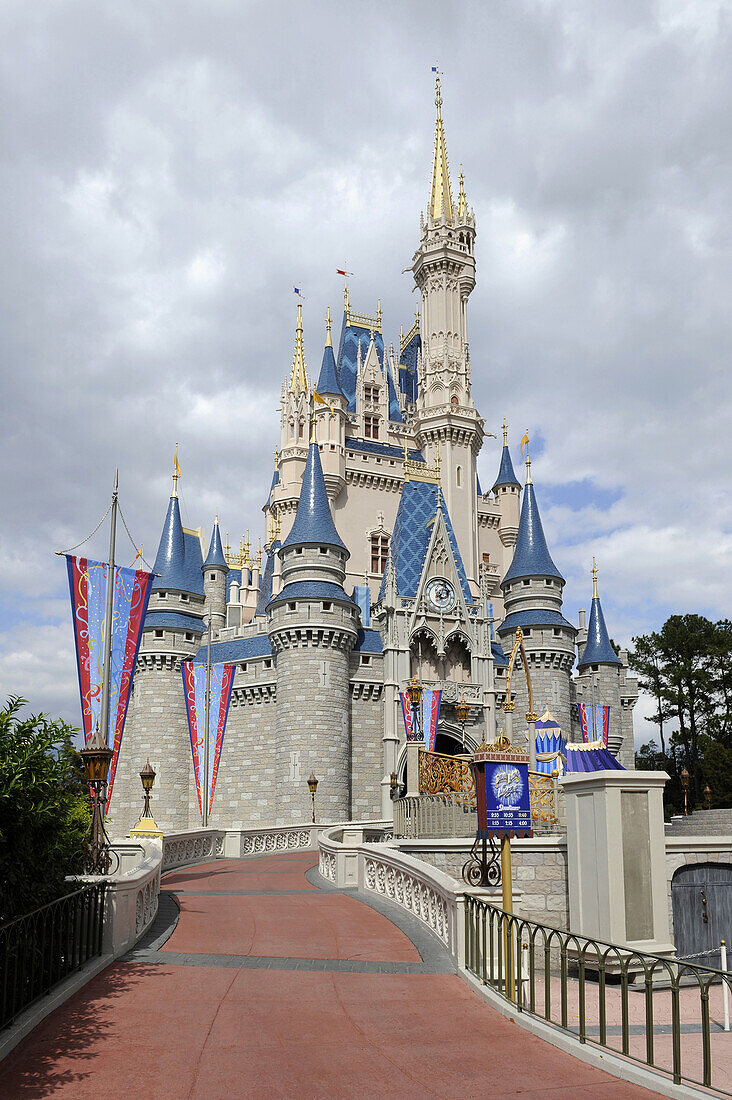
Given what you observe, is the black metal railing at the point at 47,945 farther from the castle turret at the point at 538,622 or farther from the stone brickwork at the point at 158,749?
the castle turret at the point at 538,622

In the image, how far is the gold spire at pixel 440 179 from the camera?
53469 millimetres

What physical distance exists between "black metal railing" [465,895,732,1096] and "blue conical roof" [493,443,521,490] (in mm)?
44263

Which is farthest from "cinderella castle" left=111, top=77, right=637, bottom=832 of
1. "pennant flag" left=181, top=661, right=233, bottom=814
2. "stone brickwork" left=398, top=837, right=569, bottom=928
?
"stone brickwork" left=398, top=837, right=569, bottom=928

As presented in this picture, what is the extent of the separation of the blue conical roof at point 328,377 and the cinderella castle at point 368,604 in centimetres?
11

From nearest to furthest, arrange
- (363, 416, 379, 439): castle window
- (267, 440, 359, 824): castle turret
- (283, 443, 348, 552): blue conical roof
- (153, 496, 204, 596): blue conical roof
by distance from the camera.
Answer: (267, 440, 359, 824): castle turret → (283, 443, 348, 552): blue conical roof → (153, 496, 204, 596): blue conical roof → (363, 416, 379, 439): castle window

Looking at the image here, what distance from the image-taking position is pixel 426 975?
1035 centimetres

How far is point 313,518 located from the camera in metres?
41.9

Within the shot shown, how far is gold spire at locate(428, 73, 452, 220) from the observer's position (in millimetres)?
53469

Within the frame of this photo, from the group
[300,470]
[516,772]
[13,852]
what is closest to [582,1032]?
[516,772]

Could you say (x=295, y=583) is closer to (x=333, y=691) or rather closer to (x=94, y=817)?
(x=333, y=691)

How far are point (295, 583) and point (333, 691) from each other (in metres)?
5.03

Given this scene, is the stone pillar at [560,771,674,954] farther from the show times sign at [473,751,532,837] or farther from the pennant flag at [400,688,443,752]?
the pennant flag at [400,688,443,752]

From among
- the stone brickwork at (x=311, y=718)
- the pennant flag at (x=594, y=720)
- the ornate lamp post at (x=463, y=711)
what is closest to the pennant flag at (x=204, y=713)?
the stone brickwork at (x=311, y=718)

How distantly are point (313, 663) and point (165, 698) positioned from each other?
29.0ft
